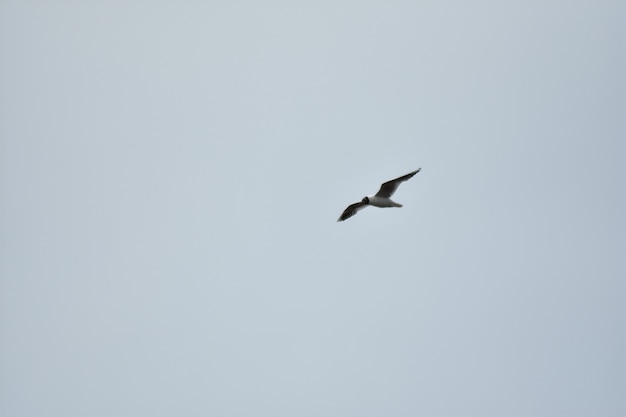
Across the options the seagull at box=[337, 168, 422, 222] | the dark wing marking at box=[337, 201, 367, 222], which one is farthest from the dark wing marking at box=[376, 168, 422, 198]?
the dark wing marking at box=[337, 201, 367, 222]

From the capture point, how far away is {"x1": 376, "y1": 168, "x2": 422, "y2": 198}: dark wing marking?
40062 mm

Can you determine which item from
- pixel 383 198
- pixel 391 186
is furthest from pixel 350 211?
pixel 391 186

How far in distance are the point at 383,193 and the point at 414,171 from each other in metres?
2.65

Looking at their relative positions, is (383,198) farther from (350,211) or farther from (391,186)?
(350,211)

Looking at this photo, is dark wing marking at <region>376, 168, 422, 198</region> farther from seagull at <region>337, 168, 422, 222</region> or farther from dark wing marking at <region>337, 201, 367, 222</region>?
dark wing marking at <region>337, 201, 367, 222</region>

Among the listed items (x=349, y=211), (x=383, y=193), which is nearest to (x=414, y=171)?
(x=383, y=193)

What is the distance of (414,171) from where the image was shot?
39.9 m

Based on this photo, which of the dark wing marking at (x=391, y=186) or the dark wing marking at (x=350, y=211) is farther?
the dark wing marking at (x=350, y=211)

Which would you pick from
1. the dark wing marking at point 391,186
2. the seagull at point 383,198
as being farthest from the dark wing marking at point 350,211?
the dark wing marking at point 391,186

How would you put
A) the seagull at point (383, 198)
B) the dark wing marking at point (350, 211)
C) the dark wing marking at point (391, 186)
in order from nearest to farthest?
the dark wing marking at point (391, 186) < the seagull at point (383, 198) < the dark wing marking at point (350, 211)

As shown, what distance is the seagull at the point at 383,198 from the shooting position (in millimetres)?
40312

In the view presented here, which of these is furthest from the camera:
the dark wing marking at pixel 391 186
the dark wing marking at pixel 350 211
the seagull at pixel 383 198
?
the dark wing marking at pixel 350 211

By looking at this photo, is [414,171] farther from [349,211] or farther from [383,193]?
[349,211]

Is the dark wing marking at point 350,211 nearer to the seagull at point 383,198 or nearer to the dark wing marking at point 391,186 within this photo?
the seagull at point 383,198
